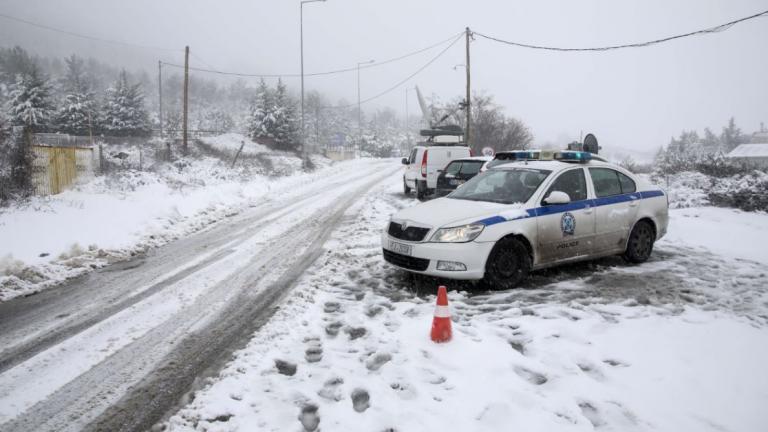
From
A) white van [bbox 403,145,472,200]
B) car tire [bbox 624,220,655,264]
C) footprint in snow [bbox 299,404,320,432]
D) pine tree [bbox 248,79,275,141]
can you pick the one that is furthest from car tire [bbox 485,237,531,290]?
pine tree [bbox 248,79,275,141]

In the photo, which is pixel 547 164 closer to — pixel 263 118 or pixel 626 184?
pixel 626 184

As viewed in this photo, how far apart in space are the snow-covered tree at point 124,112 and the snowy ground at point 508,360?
47.1 metres

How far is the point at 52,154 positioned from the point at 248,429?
1467 centimetres

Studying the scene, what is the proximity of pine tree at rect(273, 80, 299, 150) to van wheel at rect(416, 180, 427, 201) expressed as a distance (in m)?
30.7

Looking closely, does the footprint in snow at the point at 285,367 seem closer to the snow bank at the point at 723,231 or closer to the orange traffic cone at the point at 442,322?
the orange traffic cone at the point at 442,322

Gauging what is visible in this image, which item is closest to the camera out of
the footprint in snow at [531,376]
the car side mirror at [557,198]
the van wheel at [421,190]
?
the footprint in snow at [531,376]

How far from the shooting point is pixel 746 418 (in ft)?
10.2

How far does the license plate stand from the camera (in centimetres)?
601

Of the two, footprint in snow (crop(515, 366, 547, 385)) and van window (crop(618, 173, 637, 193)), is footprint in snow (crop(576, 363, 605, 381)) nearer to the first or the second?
footprint in snow (crop(515, 366, 547, 385))

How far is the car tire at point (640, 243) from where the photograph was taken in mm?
7398

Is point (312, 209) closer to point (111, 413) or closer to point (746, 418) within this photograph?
point (111, 413)

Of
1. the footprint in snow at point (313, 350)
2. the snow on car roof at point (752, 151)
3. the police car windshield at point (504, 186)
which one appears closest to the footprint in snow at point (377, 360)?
the footprint in snow at point (313, 350)

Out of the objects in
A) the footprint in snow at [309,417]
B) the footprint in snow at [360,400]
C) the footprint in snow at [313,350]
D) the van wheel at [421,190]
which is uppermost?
the van wheel at [421,190]

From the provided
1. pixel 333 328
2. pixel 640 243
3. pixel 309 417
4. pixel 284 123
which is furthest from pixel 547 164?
pixel 284 123
